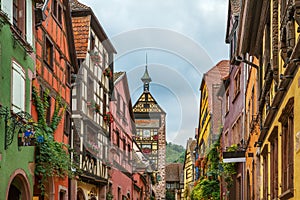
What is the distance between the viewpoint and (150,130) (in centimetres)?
6272

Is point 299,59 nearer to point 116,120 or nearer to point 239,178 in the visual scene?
point 239,178

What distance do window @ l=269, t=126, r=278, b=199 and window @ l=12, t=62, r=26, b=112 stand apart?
5.83 metres

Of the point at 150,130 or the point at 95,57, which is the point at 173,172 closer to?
the point at 150,130

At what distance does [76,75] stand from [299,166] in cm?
1592

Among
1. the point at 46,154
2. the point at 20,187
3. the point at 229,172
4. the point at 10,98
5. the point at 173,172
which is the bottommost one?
the point at 20,187

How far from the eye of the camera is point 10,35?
46.6ft

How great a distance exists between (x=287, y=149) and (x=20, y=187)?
330 inches

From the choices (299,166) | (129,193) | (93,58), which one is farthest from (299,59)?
(129,193)

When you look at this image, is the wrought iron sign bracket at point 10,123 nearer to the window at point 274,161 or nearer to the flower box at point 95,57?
the window at point 274,161

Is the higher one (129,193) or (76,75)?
(76,75)

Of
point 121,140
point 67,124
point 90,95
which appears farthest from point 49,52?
point 121,140

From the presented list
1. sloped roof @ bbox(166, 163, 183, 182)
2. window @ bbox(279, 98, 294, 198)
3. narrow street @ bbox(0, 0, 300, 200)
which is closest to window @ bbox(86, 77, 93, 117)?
narrow street @ bbox(0, 0, 300, 200)

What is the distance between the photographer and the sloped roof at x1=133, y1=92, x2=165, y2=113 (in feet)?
199

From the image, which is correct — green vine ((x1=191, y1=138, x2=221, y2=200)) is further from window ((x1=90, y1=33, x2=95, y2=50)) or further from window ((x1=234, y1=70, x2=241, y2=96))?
window ((x1=90, y1=33, x2=95, y2=50))
